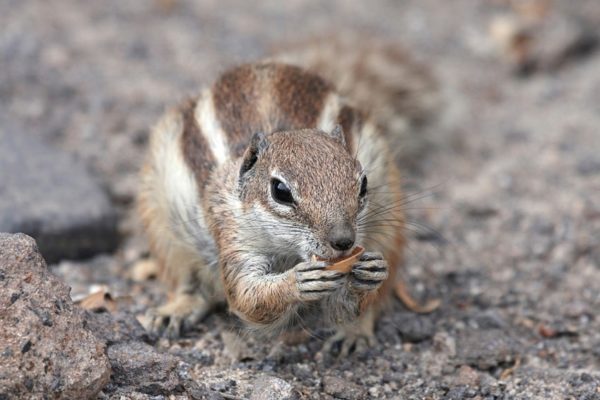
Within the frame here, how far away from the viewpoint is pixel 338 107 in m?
4.74

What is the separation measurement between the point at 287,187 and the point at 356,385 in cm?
102

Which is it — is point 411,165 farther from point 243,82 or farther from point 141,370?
point 141,370

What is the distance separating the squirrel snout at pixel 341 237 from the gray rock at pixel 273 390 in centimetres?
68

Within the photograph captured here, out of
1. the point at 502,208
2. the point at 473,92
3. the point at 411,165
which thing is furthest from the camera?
the point at 473,92

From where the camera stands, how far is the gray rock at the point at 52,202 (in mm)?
5129

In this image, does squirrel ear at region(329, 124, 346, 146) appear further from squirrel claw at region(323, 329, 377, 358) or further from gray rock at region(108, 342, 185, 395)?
gray rock at region(108, 342, 185, 395)

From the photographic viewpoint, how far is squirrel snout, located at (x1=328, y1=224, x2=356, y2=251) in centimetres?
361

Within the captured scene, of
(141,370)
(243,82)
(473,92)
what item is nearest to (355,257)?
(141,370)

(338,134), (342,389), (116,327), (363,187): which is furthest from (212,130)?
(342,389)

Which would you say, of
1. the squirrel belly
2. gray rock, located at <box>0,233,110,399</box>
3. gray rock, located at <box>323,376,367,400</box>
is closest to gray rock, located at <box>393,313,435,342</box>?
the squirrel belly

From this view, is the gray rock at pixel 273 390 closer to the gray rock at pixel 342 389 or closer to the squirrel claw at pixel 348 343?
the gray rock at pixel 342 389

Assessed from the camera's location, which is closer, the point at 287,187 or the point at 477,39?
the point at 287,187

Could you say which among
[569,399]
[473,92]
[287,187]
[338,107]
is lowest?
[569,399]

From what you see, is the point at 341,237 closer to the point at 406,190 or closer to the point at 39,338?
the point at 39,338
